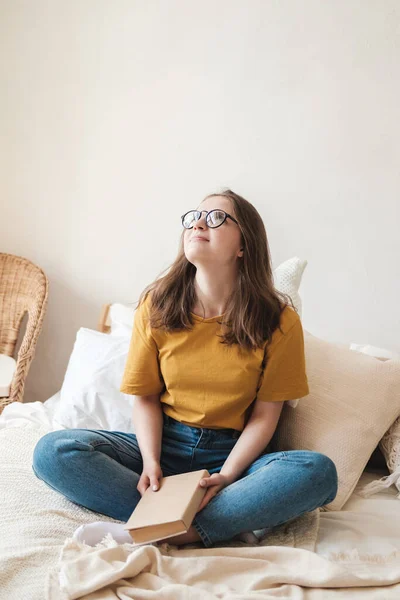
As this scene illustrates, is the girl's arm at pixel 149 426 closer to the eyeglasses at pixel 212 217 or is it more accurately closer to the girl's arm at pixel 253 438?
the girl's arm at pixel 253 438

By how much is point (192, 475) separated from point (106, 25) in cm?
160

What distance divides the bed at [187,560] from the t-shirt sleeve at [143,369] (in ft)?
0.97

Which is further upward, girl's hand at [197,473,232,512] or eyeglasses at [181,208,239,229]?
eyeglasses at [181,208,239,229]

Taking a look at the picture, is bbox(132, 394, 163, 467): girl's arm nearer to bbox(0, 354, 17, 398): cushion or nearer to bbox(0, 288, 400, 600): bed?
bbox(0, 288, 400, 600): bed

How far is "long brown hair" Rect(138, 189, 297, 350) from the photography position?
1.49 meters

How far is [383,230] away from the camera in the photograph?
1.96 meters

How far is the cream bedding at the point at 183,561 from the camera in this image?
41.3 inches

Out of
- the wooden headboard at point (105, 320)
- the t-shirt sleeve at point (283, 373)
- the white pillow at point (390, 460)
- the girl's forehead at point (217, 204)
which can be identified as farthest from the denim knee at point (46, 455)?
the wooden headboard at point (105, 320)

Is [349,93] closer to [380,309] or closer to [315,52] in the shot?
[315,52]

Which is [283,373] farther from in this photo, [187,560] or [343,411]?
Result: [187,560]

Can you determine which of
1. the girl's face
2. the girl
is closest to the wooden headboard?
the girl

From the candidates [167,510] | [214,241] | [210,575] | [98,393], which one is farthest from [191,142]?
[210,575]

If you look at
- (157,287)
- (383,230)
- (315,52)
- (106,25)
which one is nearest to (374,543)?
(157,287)

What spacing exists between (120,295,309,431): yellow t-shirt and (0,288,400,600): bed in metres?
0.28
